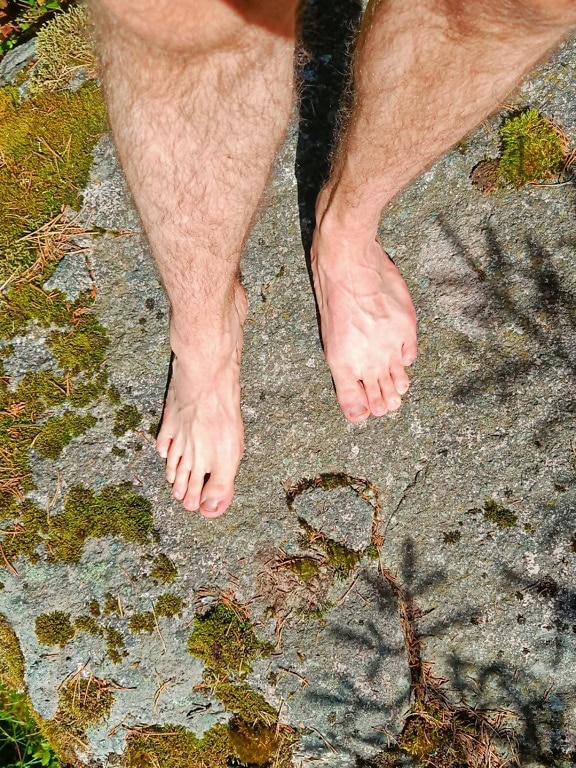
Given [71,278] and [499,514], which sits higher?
[71,278]

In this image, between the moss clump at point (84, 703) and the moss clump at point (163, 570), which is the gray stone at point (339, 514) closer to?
the moss clump at point (163, 570)

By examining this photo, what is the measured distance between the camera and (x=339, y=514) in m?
2.55

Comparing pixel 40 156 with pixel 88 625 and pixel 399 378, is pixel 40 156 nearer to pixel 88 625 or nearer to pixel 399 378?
pixel 399 378

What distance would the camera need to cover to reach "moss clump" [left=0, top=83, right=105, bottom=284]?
2.76 metres

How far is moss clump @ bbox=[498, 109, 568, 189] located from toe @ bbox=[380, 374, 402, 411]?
3.24 feet

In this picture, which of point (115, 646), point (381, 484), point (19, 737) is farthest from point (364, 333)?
point (19, 737)

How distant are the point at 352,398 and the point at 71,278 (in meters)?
1.26

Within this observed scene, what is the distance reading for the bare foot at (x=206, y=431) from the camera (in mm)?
2473

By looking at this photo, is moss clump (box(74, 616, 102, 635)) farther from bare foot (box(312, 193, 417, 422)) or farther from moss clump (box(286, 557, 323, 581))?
bare foot (box(312, 193, 417, 422))

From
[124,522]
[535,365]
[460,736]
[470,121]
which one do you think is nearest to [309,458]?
[124,522]

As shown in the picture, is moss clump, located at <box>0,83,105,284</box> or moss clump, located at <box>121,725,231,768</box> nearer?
moss clump, located at <box>121,725,231,768</box>

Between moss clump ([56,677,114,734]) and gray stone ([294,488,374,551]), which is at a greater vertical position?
gray stone ([294,488,374,551])

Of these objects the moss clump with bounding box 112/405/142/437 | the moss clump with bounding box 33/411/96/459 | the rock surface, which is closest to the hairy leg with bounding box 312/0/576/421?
the rock surface

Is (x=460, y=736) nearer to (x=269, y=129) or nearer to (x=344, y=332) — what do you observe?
(x=344, y=332)
